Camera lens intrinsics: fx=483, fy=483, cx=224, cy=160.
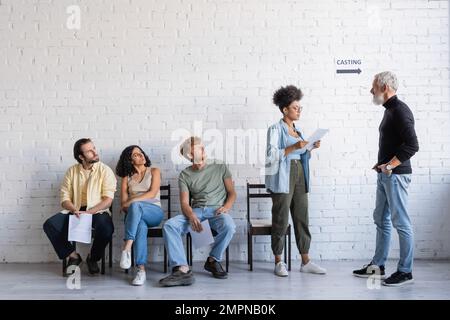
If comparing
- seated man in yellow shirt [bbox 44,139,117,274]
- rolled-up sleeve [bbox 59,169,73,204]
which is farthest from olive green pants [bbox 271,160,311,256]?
rolled-up sleeve [bbox 59,169,73,204]

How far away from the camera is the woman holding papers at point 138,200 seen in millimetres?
3824

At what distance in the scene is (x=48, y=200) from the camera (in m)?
4.54

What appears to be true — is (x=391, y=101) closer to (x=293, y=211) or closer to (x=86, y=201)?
(x=293, y=211)

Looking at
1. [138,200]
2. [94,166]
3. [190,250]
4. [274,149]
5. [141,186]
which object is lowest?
[190,250]

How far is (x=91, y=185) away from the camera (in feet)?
13.6

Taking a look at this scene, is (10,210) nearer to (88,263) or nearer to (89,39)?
(88,263)

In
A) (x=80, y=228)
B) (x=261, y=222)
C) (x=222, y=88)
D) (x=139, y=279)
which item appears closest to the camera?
(x=139, y=279)

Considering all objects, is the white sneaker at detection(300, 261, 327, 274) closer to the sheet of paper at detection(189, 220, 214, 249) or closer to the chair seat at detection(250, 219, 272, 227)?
the chair seat at detection(250, 219, 272, 227)

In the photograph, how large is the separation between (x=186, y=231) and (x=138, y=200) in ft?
1.58

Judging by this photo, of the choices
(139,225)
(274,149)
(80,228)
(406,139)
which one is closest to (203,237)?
(139,225)

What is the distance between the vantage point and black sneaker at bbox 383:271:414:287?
3518 millimetres

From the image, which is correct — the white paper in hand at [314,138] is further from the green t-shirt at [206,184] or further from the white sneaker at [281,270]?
the white sneaker at [281,270]

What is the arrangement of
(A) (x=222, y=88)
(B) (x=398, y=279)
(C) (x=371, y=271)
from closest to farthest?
(B) (x=398, y=279), (C) (x=371, y=271), (A) (x=222, y=88)

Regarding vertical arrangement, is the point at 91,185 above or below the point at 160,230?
above
